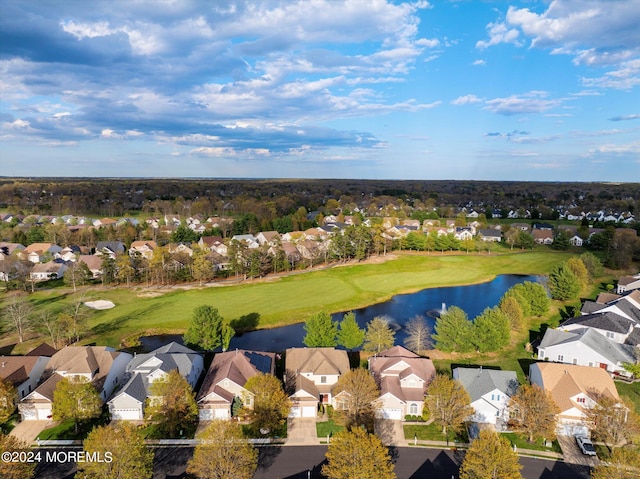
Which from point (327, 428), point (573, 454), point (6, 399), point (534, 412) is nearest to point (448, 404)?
point (534, 412)

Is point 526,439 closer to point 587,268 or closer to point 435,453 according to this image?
point 435,453

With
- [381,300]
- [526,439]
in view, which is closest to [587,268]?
[381,300]

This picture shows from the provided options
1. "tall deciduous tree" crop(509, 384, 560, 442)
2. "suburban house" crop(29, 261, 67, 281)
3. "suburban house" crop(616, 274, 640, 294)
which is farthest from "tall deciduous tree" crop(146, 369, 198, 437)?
"suburban house" crop(616, 274, 640, 294)

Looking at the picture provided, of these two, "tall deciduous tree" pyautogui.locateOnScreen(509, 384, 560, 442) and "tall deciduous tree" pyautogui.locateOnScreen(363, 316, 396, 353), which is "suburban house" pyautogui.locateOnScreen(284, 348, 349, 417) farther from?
"tall deciduous tree" pyautogui.locateOnScreen(509, 384, 560, 442)

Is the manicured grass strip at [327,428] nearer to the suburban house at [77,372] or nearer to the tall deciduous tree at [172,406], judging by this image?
the tall deciduous tree at [172,406]

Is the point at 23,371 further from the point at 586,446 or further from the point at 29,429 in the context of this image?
the point at 586,446

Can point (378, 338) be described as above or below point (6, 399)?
above

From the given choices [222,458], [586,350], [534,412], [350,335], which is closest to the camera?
[222,458]
